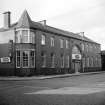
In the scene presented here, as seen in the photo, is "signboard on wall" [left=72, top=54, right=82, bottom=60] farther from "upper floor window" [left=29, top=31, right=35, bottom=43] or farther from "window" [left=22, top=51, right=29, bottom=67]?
"window" [left=22, top=51, right=29, bottom=67]

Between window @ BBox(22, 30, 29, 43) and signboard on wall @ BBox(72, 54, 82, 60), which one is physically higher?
window @ BBox(22, 30, 29, 43)

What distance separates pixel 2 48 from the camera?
32.4m

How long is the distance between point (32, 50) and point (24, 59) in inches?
76.2

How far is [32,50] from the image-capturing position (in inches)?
1171

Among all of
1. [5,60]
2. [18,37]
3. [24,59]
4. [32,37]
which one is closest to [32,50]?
[24,59]

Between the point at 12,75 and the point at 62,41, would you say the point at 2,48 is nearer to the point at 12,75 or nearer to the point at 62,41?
the point at 12,75

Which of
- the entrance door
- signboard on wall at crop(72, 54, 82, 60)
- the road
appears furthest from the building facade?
the road

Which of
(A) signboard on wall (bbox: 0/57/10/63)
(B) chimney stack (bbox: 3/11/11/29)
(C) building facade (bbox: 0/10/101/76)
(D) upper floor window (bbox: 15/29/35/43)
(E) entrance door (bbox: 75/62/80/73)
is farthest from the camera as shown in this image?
(E) entrance door (bbox: 75/62/80/73)

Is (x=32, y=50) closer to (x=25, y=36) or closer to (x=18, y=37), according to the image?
(x=25, y=36)

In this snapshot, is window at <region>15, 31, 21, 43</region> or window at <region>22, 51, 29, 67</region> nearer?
window at <region>22, 51, 29, 67</region>

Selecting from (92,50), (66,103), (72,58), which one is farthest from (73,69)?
(66,103)

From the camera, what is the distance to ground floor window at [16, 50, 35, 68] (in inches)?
1139

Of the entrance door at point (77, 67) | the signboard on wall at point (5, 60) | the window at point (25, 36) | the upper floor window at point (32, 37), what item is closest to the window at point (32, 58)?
the upper floor window at point (32, 37)

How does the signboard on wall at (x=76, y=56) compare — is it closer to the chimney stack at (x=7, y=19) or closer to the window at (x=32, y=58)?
the window at (x=32, y=58)
